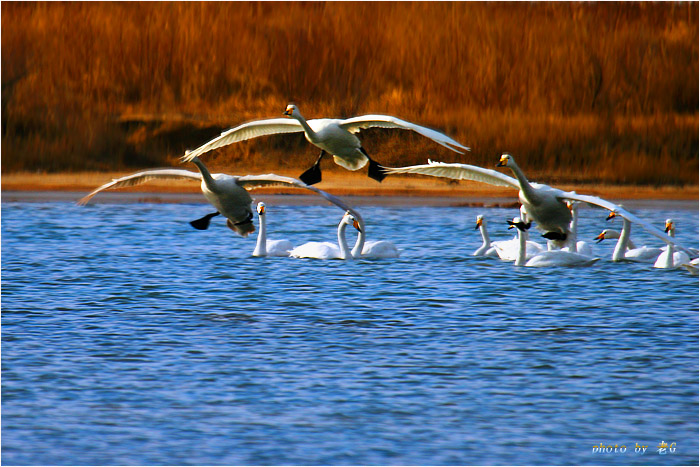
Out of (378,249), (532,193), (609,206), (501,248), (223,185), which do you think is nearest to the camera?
(223,185)

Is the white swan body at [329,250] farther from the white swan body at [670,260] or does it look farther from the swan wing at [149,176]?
the swan wing at [149,176]

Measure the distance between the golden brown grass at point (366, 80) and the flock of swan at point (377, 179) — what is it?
6.48 meters

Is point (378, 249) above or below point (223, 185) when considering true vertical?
below

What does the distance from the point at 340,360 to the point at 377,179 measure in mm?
1671

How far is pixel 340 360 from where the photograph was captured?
39.0ft

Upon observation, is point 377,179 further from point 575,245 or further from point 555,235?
point 575,245

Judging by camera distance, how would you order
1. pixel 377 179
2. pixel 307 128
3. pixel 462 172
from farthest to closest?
1. pixel 462 172
2. pixel 377 179
3. pixel 307 128

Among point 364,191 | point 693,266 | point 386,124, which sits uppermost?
point 386,124

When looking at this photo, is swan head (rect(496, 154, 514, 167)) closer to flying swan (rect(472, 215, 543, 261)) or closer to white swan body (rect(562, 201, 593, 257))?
white swan body (rect(562, 201, 593, 257))

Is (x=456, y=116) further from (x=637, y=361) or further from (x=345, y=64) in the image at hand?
(x=637, y=361)

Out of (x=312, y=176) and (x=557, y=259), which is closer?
(x=312, y=176)

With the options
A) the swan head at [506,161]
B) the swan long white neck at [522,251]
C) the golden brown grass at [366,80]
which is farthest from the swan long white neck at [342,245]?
the golden brown grass at [366,80]

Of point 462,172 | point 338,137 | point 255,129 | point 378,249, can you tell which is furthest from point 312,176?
point 378,249

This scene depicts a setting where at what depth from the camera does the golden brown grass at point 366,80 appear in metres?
26.0
